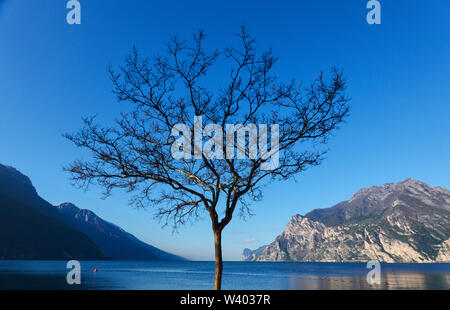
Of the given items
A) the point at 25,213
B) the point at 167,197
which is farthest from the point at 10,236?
the point at 167,197

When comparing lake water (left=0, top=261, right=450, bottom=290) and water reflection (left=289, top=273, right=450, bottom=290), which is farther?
water reflection (left=289, top=273, right=450, bottom=290)

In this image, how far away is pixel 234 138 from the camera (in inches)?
352

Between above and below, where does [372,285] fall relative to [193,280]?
above

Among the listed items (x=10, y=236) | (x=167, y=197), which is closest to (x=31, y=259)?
(x=10, y=236)

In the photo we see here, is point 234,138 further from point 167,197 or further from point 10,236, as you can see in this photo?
point 10,236

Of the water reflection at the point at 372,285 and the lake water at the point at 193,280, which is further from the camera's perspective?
the water reflection at the point at 372,285

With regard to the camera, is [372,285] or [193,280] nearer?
[372,285]

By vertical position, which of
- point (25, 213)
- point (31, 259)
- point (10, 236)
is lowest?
point (31, 259)
